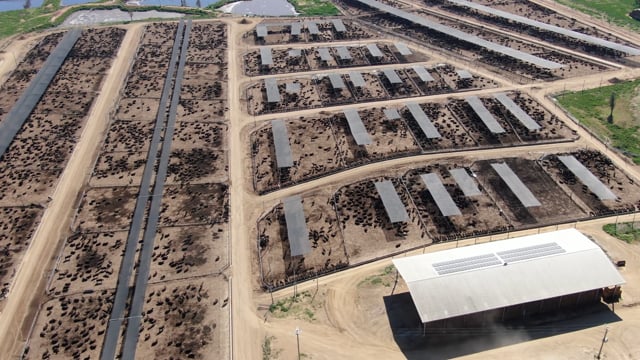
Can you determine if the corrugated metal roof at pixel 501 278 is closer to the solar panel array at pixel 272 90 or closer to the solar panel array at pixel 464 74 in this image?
the solar panel array at pixel 272 90

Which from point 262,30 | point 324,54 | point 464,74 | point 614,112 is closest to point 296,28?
point 262,30

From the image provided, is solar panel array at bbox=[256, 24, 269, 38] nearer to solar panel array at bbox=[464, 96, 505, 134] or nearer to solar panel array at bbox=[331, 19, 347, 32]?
solar panel array at bbox=[331, 19, 347, 32]

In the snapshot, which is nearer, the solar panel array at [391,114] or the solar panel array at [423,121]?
the solar panel array at [423,121]

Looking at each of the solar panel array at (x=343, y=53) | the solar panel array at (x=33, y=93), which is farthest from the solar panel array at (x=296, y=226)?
the solar panel array at (x=343, y=53)

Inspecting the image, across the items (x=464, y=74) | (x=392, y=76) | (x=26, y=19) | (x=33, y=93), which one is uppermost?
(x=26, y=19)

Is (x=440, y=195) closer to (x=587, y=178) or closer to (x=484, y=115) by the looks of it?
(x=587, y=178)

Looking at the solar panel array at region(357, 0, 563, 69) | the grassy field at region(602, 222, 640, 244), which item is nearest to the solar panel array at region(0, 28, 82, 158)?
the solar panel array at region(357, 0, 563, 69)
